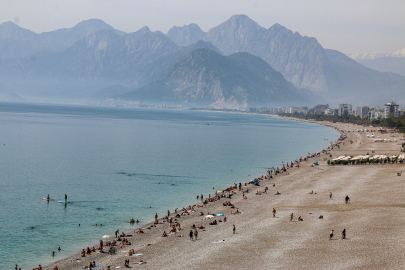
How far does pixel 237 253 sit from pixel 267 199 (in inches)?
828

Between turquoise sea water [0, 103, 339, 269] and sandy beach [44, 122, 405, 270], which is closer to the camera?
sandy beach [44, 122, 405, 270]

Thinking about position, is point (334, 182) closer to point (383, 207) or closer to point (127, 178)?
point (383, 207)

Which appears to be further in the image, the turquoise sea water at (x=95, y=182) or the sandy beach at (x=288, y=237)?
the turquoise sea water at (x=95, y=182)

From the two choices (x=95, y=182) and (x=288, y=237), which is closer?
(x=288, y=237)

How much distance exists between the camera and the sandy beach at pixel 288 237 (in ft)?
96.1

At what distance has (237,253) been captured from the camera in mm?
31703

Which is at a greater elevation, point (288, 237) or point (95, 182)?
point (288, 237)

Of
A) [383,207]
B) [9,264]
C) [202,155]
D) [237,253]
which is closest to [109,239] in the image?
[9,264]

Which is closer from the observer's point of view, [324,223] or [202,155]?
[324,223]

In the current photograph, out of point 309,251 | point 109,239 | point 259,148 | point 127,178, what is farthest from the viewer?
point 259,148

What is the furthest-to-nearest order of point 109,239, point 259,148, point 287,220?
point 259,148 < point 287,220 < point 109,239

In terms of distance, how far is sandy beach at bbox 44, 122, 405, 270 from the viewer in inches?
1153

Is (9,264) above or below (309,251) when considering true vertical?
below

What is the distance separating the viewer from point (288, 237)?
35.0 metres
